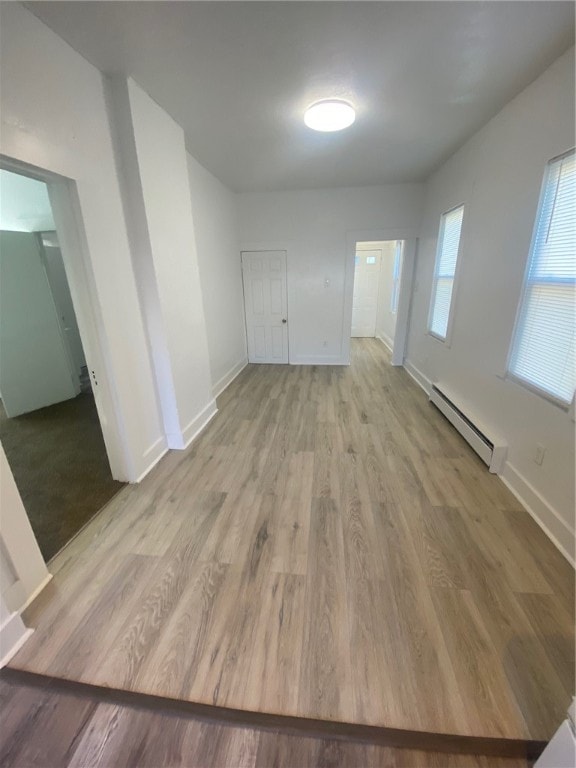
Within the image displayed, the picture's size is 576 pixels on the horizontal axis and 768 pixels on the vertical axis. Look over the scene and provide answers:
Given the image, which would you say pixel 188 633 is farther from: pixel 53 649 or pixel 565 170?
pixel 565 170

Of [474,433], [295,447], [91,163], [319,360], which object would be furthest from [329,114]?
[319,360]

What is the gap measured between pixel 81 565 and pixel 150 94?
3194mm

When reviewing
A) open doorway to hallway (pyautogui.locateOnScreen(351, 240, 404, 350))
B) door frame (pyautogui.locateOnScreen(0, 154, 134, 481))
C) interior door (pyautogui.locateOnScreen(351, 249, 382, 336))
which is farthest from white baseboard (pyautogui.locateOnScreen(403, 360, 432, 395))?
door frame (pyautogui.locateOnScreen(0, 154, 134, 481))

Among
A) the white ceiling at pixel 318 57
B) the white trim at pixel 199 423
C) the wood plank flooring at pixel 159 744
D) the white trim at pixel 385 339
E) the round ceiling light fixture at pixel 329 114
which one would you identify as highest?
the white ceiling at pixel 318 57

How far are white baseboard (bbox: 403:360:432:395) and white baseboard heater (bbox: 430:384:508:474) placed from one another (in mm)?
478

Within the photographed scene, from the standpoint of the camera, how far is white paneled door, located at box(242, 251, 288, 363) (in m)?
5.00

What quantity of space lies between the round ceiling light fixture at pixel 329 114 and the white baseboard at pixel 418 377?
2.99 meters

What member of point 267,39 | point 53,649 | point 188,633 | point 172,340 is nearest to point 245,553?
point 188,633

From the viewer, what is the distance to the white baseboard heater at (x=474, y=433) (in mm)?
2295

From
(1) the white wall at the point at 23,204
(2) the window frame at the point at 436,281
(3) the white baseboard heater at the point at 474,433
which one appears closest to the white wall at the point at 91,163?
(1) the white wall at the point at 23,204

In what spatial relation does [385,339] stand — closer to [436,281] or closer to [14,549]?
[436,281]

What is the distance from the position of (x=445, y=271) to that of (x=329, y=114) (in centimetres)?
221

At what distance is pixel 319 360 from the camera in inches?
213

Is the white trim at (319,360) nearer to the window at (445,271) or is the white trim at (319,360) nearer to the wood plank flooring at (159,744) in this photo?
the window at (445,271)
